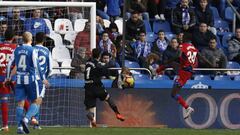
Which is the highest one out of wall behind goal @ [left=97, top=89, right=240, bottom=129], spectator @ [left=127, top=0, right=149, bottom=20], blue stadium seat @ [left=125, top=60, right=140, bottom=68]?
spectator @ [left=127, top=0, right=149, bottom=20]

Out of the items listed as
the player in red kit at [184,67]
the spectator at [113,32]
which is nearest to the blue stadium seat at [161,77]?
the player in red kit at [184,67]

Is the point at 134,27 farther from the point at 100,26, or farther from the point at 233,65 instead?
the point at 233,65

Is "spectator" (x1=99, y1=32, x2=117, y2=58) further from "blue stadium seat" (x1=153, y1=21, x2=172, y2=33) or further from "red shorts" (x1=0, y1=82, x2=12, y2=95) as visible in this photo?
"red shorts" (x1=0, y1=82, x2=12, y2=95)

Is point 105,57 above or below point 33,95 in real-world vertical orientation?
above

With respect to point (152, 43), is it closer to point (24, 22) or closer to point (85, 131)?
point (24, 22)

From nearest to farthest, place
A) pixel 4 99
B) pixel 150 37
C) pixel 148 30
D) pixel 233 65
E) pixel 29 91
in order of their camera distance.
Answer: pixel 29 91, pixel 4 99, pixel 233 65, pixel 150 37, pixel 148 30

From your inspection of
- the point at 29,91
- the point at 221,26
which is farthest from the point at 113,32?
the point at 29,91

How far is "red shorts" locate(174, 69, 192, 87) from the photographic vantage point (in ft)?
75.5

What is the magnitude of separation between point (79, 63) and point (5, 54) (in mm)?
2837

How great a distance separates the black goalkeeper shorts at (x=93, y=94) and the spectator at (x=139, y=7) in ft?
18.1

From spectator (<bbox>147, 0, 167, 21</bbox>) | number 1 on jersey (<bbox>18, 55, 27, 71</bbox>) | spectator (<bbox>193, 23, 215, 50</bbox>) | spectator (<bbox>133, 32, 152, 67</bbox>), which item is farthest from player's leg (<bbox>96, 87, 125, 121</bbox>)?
spectator (<bbox>147, 0, 167, 21</bbox>)

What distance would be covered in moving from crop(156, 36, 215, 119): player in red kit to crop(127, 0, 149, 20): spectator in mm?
3550

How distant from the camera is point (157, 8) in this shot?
27625 mm

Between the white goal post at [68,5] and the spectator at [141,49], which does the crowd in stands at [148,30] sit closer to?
the spectator at [141,49]
